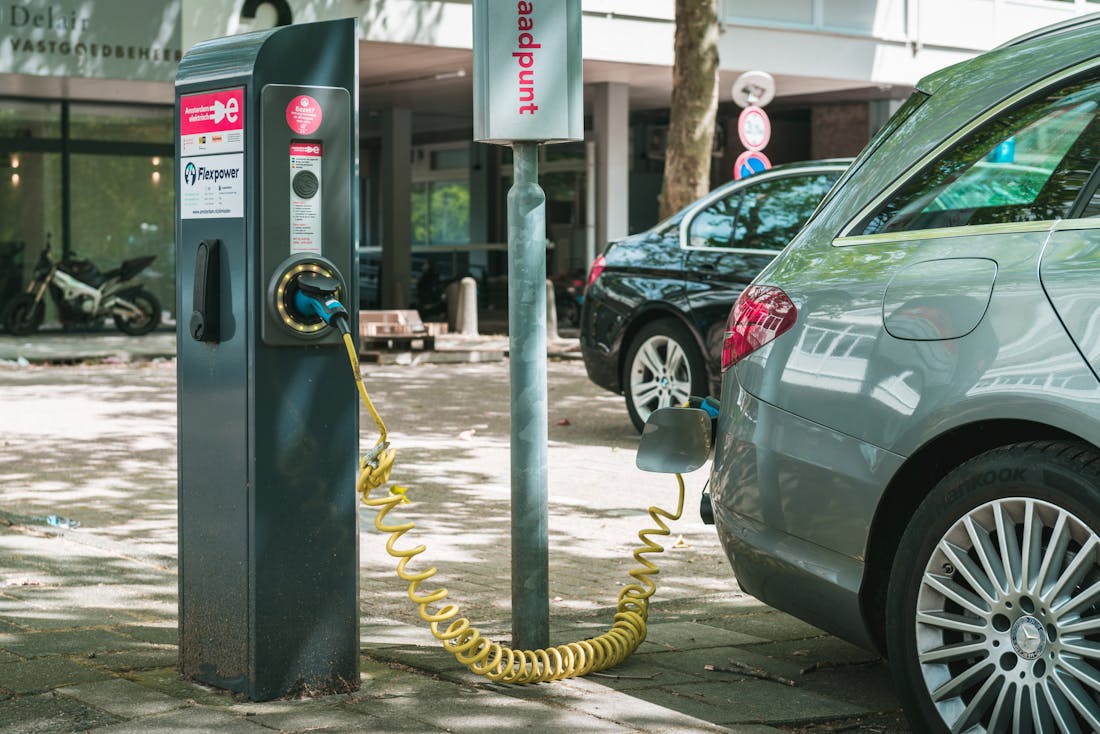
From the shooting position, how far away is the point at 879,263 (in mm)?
3965

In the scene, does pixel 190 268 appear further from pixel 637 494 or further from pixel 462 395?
pixel 462 395

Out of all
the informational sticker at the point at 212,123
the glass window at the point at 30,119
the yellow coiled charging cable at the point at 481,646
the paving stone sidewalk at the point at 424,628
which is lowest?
the paving stone sidewalk at the point at 424,628

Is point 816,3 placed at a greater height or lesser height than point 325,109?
greater

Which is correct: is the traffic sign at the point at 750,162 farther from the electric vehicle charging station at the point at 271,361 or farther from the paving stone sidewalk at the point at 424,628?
the electric vehicle charging station at the point at 271,361

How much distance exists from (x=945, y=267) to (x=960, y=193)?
0.33m

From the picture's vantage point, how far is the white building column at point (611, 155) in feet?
81.9

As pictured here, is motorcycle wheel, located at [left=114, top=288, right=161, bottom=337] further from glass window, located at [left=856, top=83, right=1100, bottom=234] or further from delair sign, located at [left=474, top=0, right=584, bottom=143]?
glass window, located at [left=856, top=83, right=1100, bottom=234]

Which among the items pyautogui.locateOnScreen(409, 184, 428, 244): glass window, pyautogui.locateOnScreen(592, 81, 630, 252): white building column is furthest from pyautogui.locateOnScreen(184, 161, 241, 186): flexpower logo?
pyautogui.locateOnScreen(409, 184, 428, 244): glass window

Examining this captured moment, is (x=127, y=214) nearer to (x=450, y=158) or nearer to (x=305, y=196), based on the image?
(x=450, y=158)

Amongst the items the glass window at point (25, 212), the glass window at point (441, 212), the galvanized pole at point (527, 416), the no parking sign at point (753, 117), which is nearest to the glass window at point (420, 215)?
the glass window at point (441, 212)

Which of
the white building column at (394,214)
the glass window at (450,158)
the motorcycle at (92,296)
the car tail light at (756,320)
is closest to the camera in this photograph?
the car tail light at (756,320)

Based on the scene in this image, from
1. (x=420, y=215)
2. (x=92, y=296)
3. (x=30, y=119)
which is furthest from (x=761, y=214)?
(x=420, y=215)

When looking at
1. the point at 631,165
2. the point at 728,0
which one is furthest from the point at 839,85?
the point at 631,165

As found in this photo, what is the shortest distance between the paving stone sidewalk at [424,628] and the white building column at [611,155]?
1467cm
